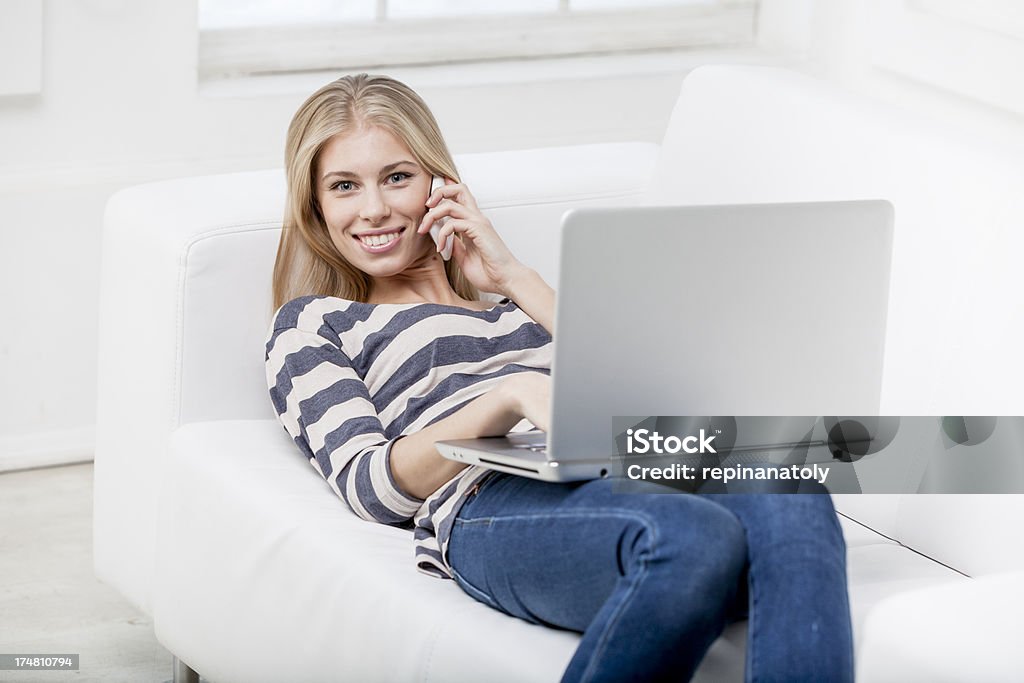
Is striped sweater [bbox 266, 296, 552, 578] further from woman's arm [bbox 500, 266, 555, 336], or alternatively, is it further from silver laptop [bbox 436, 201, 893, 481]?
silver laptop [bbox 436, 201, 893, 481]

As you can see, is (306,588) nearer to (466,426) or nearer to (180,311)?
(466,426)

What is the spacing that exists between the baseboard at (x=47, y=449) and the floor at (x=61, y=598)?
42mm

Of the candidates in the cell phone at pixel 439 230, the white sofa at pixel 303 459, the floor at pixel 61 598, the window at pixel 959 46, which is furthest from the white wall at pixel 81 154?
the window at pixel 959 46

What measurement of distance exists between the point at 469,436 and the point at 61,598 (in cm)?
101

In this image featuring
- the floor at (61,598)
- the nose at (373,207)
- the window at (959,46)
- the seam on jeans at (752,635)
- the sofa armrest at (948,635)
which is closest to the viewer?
the sofa armrest at (948,635)

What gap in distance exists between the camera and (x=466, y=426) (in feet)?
5.20

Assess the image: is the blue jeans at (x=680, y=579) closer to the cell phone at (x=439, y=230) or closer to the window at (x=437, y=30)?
the cell phone at (x=439, y=230)

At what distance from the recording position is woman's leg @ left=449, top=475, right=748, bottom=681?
1359 mm

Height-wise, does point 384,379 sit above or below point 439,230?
below

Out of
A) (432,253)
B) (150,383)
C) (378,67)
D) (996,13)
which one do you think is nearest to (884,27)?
(996,13)

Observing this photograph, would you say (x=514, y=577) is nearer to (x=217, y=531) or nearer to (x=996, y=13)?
(x=217, y=531)

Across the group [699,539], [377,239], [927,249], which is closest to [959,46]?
[927,249]

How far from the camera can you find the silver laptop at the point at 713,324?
1.39 meters

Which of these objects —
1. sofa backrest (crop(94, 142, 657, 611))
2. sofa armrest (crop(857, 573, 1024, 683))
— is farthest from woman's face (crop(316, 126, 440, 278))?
sofa armrest (crop(857, 573, 1024, 683))
